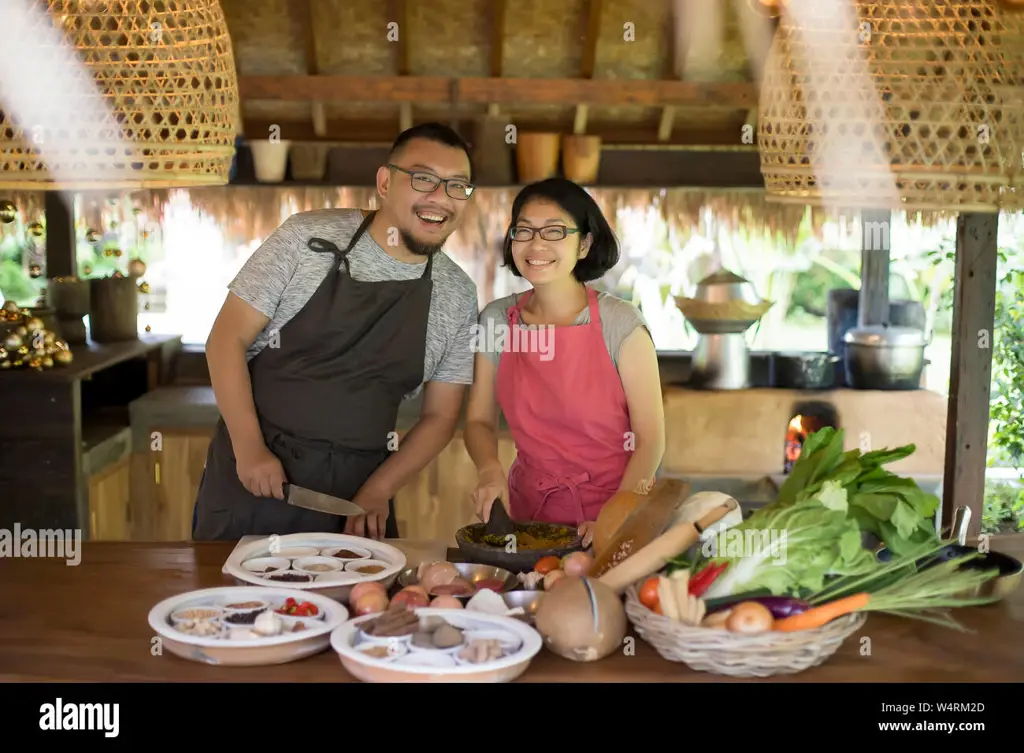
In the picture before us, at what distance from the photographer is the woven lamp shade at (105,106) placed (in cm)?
244

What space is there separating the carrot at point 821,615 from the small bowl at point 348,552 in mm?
997

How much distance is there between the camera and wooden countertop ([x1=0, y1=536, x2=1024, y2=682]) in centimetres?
193

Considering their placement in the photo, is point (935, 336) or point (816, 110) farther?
point (935, 336)

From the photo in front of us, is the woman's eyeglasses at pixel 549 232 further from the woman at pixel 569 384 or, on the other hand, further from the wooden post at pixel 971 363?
the wooden post at pixel 971 363

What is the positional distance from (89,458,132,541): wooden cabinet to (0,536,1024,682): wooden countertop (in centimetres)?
278

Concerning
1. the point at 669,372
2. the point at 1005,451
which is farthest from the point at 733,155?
the point at 1005,451

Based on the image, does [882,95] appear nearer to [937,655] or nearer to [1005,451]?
[937,655]

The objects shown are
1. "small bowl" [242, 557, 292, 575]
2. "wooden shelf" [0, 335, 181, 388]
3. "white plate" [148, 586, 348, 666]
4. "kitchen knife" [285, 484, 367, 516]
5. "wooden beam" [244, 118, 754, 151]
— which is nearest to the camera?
"white plate" [148, 586, 348, 666]

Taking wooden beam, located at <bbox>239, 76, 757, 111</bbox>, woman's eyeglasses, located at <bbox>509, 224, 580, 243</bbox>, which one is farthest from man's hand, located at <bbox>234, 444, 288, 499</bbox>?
wooden beam, located at <bbox>239, 76, 757, 111</bbox>

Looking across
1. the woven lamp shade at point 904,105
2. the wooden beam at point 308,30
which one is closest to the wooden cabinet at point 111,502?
the wooden beam at point 308,30

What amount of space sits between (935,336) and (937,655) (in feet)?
32.5

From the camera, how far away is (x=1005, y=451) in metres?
7.50

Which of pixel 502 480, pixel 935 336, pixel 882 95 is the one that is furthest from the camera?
pixel 935 336

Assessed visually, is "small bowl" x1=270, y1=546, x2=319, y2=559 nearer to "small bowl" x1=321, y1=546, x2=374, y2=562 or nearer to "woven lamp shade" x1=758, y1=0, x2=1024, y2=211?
"small bowl" x1=321, y1=546, x2=374, y2=562
